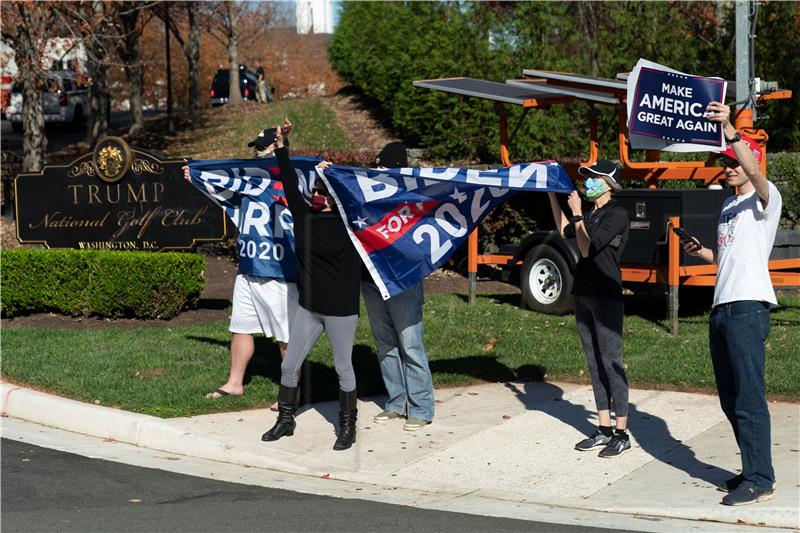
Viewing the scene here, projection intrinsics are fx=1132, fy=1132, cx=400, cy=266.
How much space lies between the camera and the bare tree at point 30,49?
18.8 metres

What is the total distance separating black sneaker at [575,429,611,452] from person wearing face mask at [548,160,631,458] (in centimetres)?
7

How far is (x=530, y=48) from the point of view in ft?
72.2

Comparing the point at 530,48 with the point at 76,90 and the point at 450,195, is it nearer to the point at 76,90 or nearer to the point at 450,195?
the point at 450,195

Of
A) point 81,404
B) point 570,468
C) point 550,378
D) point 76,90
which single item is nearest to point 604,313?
point 570,468

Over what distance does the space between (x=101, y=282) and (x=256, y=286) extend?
451 centimetres

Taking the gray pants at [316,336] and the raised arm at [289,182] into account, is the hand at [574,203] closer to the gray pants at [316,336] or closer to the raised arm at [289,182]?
the gray pants at [316,336]

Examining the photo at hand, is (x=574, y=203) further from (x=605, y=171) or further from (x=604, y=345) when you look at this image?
(x=604, y=345)

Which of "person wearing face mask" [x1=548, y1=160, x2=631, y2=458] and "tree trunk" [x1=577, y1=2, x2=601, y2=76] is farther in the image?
"tree trunk" [x1=577, y1=2, x2=601, y2=76]

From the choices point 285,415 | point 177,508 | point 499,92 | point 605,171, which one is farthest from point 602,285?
point 499,92

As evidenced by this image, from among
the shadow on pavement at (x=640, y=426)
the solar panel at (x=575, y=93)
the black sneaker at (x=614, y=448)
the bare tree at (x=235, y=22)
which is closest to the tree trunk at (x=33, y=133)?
the solar panel at (x=575, y=93)

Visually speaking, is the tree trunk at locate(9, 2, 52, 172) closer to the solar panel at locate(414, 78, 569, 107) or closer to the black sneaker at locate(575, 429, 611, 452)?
the solar panel at locate(414, 78, 569, 107)

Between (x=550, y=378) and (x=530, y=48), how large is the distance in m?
13.4

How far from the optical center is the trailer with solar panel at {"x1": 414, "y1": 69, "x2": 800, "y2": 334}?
1159cm

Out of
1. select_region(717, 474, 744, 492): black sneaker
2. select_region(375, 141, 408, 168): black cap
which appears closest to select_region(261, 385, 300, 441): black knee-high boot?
select_region(375, 141, 408, 168): black cap
